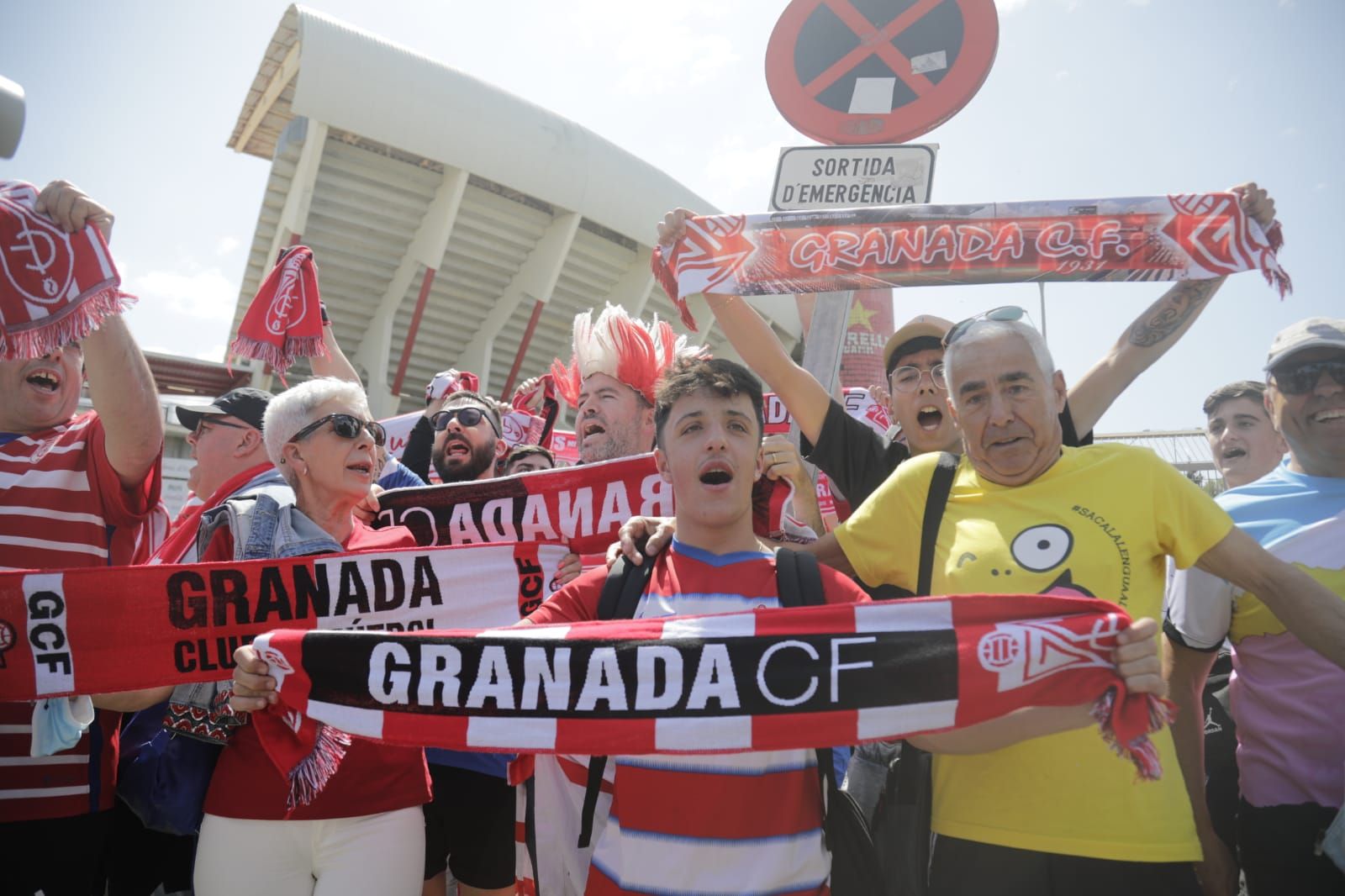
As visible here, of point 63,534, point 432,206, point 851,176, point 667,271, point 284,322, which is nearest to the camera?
point 63,534

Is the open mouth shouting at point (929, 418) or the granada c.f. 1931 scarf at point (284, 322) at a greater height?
the granada c.f. 1931 scarf at point (284, 322)

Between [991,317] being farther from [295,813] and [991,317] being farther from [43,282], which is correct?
[43,282]

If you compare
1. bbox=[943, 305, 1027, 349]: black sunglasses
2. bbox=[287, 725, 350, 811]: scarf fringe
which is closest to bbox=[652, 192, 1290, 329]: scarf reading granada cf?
bbox=[943, 305, 1027, 349]: black sunglasses

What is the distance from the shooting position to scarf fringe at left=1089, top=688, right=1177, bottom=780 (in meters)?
1.58

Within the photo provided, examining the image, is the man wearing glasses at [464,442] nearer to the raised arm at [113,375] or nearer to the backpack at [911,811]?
the raised arm at [113,375]

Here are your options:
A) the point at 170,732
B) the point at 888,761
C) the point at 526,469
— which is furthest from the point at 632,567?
the point at 526,469

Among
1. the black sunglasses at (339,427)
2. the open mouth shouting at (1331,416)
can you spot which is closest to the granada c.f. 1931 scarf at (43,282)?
the black sunglasses at (339,427)

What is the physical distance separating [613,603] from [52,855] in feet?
6.27

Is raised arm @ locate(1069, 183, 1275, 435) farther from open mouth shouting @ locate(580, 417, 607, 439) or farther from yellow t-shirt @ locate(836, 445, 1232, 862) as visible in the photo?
open mouth shouting @ locate(580, 417, 607, 439)

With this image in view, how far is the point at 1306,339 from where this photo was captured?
7.79 ft

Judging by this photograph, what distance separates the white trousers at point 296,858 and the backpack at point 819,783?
0.68 m

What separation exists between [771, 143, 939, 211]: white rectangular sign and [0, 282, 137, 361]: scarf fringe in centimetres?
271

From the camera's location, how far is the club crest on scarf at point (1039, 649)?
1.66 meters

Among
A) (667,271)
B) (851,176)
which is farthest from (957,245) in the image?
(667,271)
